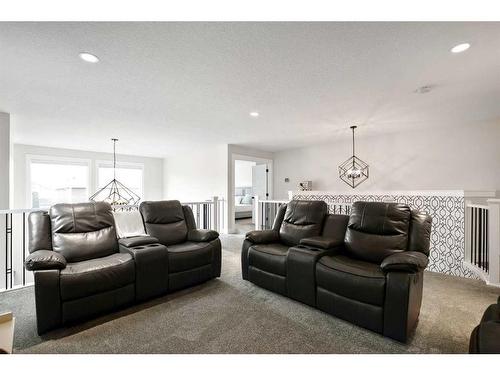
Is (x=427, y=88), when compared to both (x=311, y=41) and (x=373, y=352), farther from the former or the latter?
(x=373, y=352)

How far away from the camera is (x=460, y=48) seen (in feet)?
6.73

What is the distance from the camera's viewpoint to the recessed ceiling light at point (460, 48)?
2.00 m

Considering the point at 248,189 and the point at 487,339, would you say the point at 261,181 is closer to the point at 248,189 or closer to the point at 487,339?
the point at 248,189

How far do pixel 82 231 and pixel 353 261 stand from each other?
2853mm

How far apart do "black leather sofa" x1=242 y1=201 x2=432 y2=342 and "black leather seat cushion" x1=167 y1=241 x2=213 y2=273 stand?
0.48 metres

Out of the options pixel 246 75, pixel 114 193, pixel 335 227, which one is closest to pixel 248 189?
pixel 114 193

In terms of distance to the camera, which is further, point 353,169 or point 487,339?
point 353,169

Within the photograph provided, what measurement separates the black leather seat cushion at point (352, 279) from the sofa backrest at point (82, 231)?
90.4 inches

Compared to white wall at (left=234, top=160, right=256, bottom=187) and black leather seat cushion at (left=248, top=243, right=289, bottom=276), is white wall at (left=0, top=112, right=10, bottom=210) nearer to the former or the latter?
black leather seat cushion at (left=248, top=243, right=289, bottom=276)
